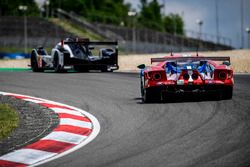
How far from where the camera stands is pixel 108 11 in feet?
388

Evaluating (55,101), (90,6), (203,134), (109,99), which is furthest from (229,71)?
(90,6)

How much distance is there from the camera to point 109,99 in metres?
14.4

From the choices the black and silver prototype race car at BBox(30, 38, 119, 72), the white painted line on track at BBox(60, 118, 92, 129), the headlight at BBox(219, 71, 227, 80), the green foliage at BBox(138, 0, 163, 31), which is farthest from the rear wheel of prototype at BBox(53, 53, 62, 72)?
the green foliage at BBox(138, 0, 163, 31)

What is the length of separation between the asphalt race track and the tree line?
234 feet

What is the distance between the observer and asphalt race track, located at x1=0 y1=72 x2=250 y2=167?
25.2ft

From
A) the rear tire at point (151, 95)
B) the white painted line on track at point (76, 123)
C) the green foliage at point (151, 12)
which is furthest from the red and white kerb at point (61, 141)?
the green foliage at point (151, 12)

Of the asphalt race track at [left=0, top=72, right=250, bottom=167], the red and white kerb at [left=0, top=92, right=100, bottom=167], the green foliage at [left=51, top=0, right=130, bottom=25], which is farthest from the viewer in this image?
the green foliage at [left=51, top=0, right=130, bottom=25]

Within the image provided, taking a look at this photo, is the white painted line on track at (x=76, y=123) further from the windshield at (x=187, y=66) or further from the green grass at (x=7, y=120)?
the windshield at (x=187, y=66)

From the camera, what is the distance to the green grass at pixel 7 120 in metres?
10.3

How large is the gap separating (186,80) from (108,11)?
10564cm

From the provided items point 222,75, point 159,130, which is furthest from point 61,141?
point 222,75

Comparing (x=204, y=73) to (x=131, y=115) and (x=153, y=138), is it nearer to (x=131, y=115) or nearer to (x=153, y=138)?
(x=131, y=115)

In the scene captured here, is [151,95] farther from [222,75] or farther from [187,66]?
[222,75]

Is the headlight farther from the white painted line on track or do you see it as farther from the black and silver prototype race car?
the black and silver prototype race car
